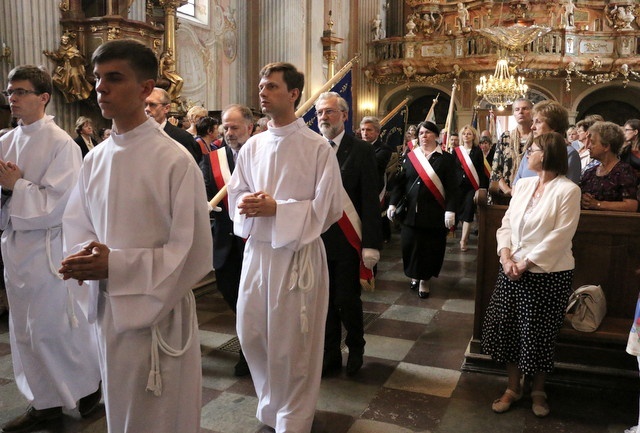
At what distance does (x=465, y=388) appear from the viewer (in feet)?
12.4

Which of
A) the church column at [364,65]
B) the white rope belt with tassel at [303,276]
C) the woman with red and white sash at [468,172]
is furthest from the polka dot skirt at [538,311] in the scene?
the church column at [364,65]

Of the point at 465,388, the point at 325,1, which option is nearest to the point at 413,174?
the point at 465,388

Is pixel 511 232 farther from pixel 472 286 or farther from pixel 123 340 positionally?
pixel 472 286

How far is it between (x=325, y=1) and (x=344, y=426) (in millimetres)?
14765

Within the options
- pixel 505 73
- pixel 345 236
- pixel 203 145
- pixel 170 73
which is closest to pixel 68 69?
pixel 170 73

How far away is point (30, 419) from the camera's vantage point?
124 inches

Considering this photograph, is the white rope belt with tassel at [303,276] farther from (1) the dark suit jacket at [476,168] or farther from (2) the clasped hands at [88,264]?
(1) the dark suit jacket at [476,168]

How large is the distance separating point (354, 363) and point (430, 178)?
2609 millimetres

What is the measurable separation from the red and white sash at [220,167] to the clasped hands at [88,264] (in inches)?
91.5

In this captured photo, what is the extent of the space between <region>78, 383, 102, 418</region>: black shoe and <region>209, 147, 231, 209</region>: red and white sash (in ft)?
4.91

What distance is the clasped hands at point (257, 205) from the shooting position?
281 centimetres

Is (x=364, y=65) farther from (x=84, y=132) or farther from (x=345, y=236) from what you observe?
(x=345, y=236)

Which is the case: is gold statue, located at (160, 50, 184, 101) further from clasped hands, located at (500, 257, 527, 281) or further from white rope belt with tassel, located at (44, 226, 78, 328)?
clasped hands, located at (500, 257, 527, 281)

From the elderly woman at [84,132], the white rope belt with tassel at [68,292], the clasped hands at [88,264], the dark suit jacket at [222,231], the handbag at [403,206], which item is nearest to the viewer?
the clasped hands at [88,264]
